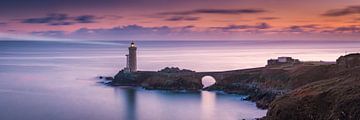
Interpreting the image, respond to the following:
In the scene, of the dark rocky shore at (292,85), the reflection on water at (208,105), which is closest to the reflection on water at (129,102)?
the dark rocky shore at (292,85)

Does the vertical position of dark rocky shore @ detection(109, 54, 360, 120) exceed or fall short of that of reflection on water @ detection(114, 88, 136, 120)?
it exceeds it

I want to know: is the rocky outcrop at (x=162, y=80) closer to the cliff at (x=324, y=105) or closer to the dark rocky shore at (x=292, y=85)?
the dark rocky shore at (x=292, y=85)

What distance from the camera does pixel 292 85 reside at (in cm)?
6206

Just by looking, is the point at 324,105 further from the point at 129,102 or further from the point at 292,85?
the point at 129,102

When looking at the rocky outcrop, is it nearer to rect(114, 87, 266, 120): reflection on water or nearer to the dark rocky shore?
the dark rocky shore

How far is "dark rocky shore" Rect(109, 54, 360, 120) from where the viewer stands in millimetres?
33500

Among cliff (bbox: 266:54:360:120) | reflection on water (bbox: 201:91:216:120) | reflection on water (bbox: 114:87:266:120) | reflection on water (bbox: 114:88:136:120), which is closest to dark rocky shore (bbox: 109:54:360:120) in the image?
Answer: cliff (bbox: 266:54:360:120)

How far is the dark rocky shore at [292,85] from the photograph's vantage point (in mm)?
33500

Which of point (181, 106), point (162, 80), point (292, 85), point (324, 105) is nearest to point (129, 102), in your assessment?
point (181, 106)

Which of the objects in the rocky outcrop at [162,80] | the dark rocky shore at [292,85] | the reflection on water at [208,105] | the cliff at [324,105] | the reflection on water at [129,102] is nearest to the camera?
the cliff at [324,105]

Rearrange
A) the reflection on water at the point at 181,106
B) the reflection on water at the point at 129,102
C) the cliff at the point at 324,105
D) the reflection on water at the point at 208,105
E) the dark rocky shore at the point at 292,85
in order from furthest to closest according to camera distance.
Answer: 1. the reflection on water at the point at 129,102
2. the reflection on water at the point at 208,105
3. the reflection on water at the point at 181,106
4. the dark rocky shore at the point at 292,85
5. the cliff at the point at 324,105

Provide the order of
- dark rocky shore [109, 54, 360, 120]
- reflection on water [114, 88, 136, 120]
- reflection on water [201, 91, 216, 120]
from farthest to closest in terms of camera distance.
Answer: reflection on water [114, 88, 136, 120] < reflection on water [201, 91, 216, 120] < dark rocky shore [109, 54, 360, 120]

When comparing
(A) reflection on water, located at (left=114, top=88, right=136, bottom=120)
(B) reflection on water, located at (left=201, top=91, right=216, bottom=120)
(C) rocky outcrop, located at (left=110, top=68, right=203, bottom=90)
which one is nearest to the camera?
(B) reflection on water, located at (left=201, top=91, right=216, bottom=120)

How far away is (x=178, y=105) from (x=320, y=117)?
30893mm
